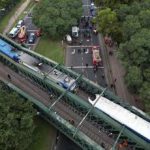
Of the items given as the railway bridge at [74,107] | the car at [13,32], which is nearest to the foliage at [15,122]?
the railway bridge at [74,107]

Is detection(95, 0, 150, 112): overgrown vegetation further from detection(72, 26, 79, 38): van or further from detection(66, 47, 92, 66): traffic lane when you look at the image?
detection(72, 26, 79, 38): van

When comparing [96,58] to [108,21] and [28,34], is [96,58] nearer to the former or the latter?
[108,21]

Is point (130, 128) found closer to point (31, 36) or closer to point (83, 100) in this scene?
point (83, 100)

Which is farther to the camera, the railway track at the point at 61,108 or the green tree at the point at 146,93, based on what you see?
the railway track at the point at 61,108

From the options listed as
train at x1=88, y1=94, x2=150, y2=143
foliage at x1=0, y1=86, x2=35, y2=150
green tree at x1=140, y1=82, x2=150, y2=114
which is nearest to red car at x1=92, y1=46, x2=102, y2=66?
train at x1=88, y1=94, x2=150, y2=143

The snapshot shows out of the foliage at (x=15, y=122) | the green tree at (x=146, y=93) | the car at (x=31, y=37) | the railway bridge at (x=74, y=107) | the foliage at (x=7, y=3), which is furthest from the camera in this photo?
the foliage at (x=7, y=3)

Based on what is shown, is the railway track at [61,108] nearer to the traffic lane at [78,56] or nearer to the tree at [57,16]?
the traffic lane at [78,56]
